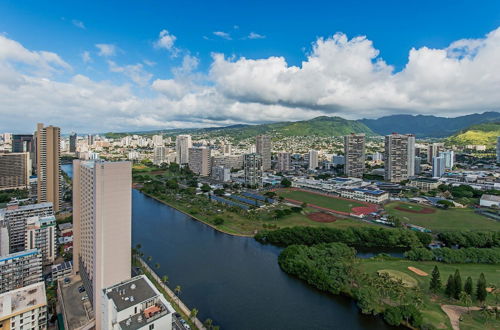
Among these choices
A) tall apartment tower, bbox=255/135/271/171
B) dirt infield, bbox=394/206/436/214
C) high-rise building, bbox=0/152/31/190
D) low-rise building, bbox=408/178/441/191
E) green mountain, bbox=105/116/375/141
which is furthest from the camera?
green mountain, bbox=105/116/375/141

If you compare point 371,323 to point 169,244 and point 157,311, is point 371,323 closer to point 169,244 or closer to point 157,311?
point 157,311

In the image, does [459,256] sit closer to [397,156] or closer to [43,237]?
[43,237]

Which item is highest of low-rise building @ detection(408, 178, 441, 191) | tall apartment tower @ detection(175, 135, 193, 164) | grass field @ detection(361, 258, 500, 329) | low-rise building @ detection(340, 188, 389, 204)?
tall apartment tower @ detection(175, 135, 193, 164)

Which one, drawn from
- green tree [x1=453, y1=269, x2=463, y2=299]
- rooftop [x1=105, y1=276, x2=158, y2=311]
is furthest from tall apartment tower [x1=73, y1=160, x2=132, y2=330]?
green tree [x1=453, y1=269, x2=463, y2=299]

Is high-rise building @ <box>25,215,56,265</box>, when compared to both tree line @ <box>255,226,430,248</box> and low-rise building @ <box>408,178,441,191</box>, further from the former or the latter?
low-rise building @ <box>408,178,441,191</box>

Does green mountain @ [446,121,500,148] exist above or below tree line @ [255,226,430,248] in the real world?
above

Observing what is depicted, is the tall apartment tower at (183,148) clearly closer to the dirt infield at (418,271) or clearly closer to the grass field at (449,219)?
the grass field at (449,219)

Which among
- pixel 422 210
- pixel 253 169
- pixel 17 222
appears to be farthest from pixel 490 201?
pixel 17 222
